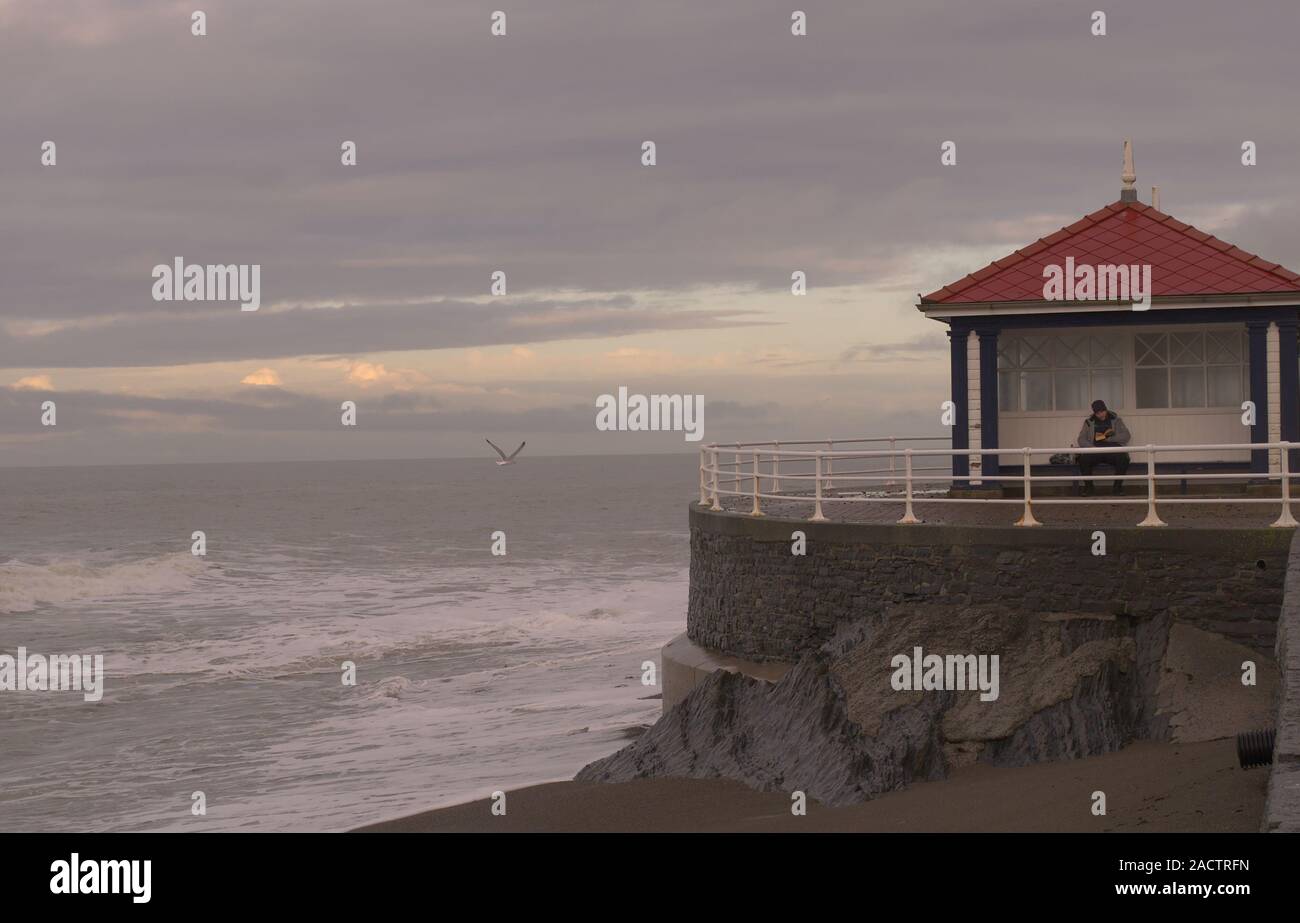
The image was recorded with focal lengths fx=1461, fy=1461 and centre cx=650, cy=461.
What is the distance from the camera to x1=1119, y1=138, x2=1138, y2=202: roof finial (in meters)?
21.0

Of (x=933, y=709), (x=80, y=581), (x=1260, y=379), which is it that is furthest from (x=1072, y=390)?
(x=80, y=581)

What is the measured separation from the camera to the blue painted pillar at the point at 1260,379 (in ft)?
60.1

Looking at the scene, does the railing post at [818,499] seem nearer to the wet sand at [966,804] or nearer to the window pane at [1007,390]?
the wet sand at [966,804]

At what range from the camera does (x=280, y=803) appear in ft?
50.0

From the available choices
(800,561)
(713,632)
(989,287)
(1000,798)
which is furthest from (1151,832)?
(989,287)

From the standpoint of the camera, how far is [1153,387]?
760 inches

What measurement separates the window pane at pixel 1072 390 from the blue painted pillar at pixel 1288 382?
2382 millimetres

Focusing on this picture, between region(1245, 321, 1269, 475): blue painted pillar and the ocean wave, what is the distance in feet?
105

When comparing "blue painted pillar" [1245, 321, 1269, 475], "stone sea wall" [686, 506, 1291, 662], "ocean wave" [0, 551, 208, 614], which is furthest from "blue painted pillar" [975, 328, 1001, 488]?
"ocean wave" [0, 551, 208, 614]

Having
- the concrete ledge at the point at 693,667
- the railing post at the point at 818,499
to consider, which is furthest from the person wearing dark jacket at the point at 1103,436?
the concrete ledge at the point at 693,667

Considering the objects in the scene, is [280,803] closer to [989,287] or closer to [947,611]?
[947,611]

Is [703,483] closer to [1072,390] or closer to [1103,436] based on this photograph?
[1103,436]

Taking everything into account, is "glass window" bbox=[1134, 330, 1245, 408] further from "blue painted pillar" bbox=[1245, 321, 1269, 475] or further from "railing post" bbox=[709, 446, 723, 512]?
"railing post" bbox=[709, 446, 723, 512]
